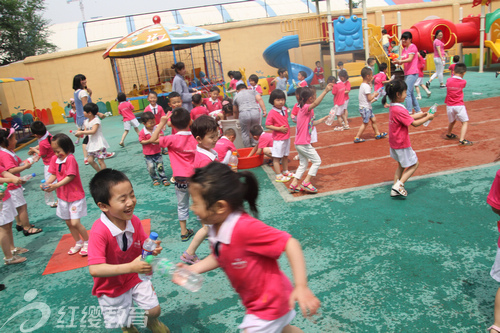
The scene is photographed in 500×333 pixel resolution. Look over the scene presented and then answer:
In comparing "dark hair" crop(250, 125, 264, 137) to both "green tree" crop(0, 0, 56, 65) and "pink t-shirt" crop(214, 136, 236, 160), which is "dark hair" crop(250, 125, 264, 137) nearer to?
"pink t-shirt" crop(214, 136, 236, 160)

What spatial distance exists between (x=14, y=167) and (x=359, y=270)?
14.9 feet

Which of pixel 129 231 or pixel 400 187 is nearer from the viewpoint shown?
pixel 129 231

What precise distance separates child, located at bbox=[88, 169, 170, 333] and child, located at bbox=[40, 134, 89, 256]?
1.88 meters

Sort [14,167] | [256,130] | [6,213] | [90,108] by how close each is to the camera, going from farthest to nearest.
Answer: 1. [256,130]
2. [90,108]
3. [14,167]
4. [6,213]

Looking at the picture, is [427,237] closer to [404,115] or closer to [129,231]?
[404,115]

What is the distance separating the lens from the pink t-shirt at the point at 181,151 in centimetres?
483

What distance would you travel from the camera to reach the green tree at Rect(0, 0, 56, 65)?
21797 millimetres

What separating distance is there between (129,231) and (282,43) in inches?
652

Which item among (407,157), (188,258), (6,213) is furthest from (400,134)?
(6,213)

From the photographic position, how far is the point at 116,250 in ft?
9.00

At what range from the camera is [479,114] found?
9.40m

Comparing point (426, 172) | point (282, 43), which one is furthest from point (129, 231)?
point (282, 43)

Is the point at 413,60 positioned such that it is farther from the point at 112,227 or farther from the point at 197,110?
the point at 112,227

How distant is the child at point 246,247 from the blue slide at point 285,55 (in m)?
16.4
